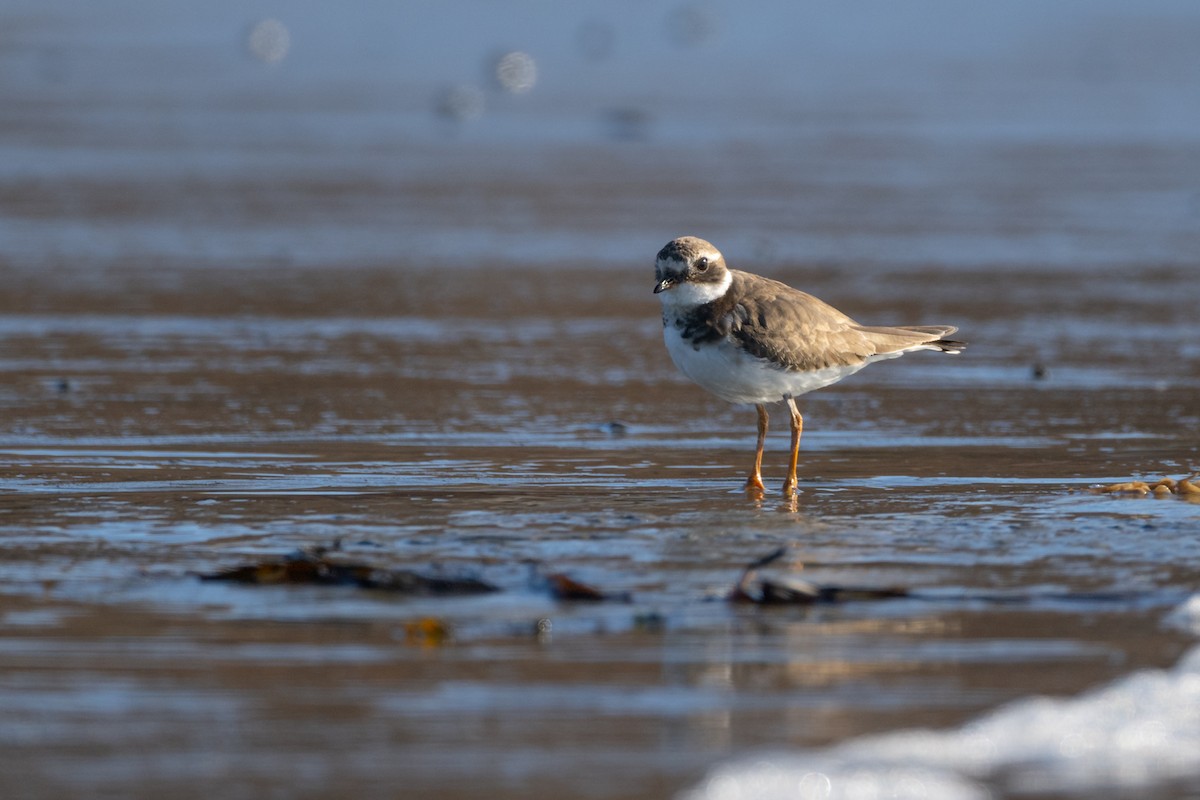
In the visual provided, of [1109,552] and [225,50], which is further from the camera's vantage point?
[225,50]

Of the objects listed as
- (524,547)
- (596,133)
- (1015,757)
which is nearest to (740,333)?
(524,547)

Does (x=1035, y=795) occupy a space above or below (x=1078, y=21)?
below

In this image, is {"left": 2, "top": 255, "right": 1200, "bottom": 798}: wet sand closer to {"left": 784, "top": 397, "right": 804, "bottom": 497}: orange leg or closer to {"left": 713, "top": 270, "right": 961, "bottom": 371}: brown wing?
{"left": 784, "top": 397, "right": 804, "bottom": 497}: orange leg

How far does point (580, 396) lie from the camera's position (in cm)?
852

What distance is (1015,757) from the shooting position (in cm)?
376

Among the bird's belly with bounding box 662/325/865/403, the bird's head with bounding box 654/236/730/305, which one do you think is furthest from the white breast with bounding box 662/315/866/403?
the bird's head with bounding box 654/236/730/305

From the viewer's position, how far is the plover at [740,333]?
673cm

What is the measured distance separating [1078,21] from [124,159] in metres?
22.8

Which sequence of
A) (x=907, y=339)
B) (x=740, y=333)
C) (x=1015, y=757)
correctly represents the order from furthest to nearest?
(x=907, y=339) → (x=740, y=333) → (x=1015, y=757)

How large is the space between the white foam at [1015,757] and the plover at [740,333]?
8.62ft

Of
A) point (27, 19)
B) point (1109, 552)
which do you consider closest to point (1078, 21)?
point (27, 19)

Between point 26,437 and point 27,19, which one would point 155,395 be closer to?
point 26,437

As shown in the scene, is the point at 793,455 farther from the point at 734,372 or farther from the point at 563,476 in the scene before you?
the point at 563,476

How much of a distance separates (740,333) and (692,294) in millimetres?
245
